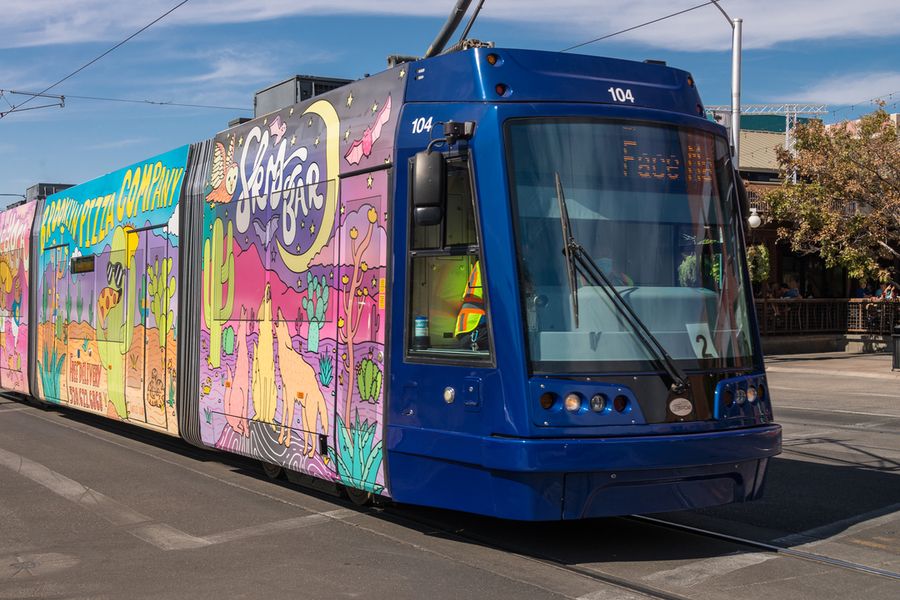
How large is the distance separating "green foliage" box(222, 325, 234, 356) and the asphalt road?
1231 millimetres

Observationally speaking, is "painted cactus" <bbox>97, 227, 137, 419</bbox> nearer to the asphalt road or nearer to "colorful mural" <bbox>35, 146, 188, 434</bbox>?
"colorful mural" <bbox>35, 146, 188, 434</bbox>

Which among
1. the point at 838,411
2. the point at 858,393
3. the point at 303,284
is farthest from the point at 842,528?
the point at 858,393

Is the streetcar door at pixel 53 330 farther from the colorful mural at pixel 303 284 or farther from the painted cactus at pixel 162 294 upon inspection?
the colorful mural at pixel 303 284

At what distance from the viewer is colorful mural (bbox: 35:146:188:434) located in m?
11.4

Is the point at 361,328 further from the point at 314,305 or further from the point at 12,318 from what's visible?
the point at 12,318

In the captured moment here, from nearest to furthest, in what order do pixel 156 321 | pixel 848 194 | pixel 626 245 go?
pixel 626 245, pixel 156 321, pixel 848 194

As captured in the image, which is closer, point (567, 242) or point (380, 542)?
point (567, 242)

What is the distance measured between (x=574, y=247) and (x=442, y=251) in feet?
2.95

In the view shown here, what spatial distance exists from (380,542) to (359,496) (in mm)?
974

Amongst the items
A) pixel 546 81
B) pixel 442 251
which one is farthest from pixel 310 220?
pixel 546 81

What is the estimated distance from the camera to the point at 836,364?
28.2 meters

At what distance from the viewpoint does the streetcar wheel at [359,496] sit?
8133mm

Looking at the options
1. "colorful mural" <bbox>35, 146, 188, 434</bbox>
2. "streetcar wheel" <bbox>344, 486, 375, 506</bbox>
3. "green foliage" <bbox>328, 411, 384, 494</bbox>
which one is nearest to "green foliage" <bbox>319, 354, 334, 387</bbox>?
"green foliage" <bbox>328, 411, 384, 494</bbox>

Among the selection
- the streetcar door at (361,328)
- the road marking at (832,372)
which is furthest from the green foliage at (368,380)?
the road marking at (832,372)
